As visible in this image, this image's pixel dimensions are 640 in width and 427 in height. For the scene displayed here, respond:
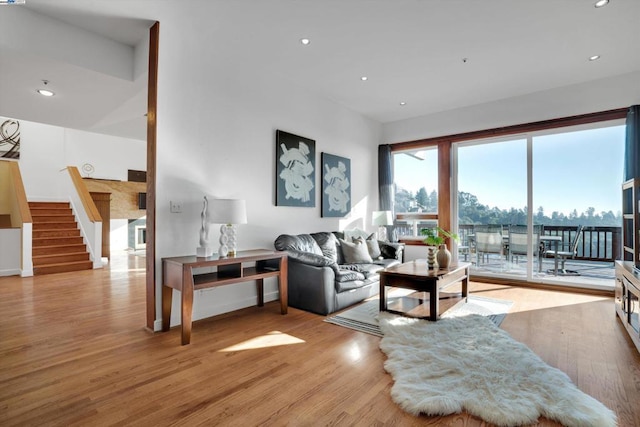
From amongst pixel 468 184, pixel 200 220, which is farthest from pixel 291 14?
pixel 468 184

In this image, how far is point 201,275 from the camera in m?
3.13

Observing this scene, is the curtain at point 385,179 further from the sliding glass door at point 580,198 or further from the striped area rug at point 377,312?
the striped area rug at point 377,312

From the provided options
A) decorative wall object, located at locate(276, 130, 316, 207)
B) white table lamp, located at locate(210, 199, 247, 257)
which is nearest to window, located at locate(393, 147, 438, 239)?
decorative wall object, located at locate(276, 130, 316, 207)

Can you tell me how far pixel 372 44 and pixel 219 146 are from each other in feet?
6.85

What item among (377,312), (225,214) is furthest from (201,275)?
(377,312)

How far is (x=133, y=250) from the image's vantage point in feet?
31.8

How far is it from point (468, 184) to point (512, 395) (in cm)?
447

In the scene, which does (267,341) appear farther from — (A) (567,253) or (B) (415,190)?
(A) (567,253)

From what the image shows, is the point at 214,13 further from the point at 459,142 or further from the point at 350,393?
the point at 459,142

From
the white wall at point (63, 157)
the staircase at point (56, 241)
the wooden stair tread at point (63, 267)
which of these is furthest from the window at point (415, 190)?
the white wall at point (63, 157)

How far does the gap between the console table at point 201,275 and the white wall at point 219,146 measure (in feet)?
0.47

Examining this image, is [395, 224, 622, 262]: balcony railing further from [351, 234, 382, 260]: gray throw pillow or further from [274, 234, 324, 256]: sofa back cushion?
[274, 234, 324, 256]: sofa back cushion

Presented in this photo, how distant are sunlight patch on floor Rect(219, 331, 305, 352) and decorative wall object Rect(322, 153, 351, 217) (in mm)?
2507

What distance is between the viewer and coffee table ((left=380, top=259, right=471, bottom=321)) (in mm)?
3203
